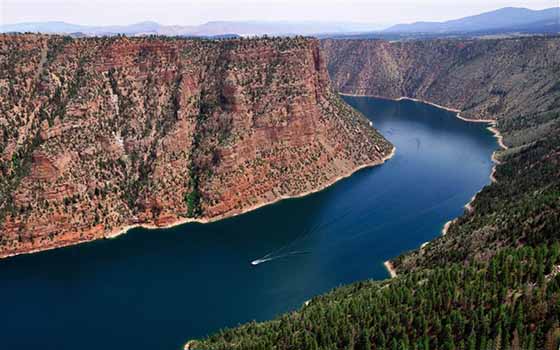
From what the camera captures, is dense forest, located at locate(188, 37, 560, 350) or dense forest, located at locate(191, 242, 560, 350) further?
dense forest, located at locate(188, 37, 560, 350)

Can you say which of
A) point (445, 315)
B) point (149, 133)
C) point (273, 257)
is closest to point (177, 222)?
point (149, 133)

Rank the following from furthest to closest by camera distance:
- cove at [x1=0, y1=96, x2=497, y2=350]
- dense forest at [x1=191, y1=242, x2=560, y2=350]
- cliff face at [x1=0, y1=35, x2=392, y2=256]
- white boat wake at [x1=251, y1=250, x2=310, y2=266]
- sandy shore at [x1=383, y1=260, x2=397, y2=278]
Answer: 1. cliff face at [x1=0, y1=35, x2=392, y2=256]
2. white boat wake at [x1=251, y1=250, x2=310, y2=266]
3. sandy shore at [x1=383, y1=260, x2=397, y2=278]
4. cove at [x1=0, y1=96, x2=497, y2=350]
5. dense forest at [x1=191, y1=242, x2=560, y2=350]

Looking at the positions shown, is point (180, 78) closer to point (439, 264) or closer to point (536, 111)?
point (439, 264)

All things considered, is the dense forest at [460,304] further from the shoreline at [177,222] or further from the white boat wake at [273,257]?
the shoreline at [177,222]

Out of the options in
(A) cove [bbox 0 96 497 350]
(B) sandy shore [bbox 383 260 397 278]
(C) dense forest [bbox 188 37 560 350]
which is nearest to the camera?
(C) dense forest [bbox 188 37 560 350]

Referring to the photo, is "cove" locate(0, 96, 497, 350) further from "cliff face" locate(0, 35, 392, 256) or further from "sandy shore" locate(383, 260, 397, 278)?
"cliff face" locate(0, 35, 392, 256)

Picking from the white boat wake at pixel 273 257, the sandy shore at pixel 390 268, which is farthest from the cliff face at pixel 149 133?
the sandy shore at pixel 390 268

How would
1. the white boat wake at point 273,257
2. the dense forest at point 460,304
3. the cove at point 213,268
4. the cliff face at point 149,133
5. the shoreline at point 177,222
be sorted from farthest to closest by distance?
1. the cliff face at point 149,133
2. the shoreline at point 177,222
3. the white boat wake at point 273,257
4. the cove at point 213,268
5. the dense forest at point 460,304

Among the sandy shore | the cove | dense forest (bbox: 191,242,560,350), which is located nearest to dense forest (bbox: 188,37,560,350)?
dense forest (bbox: 191,242,560,350)
